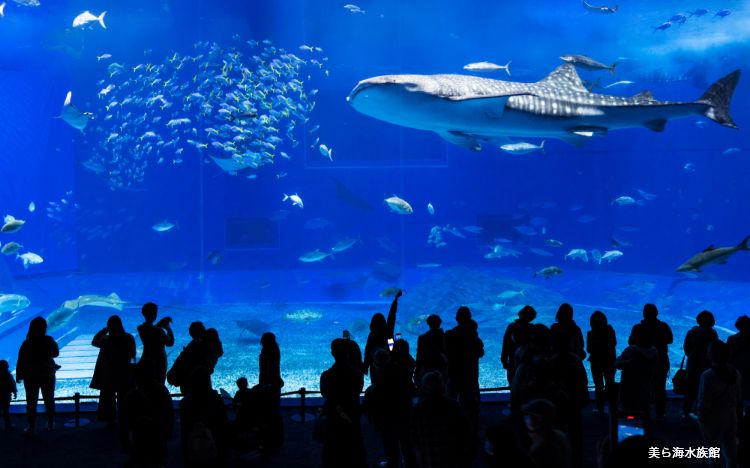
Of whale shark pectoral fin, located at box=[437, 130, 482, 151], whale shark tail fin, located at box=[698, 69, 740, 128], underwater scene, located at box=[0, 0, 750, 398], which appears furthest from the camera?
underwater scene, located at box=[0, 0, 750, 398]

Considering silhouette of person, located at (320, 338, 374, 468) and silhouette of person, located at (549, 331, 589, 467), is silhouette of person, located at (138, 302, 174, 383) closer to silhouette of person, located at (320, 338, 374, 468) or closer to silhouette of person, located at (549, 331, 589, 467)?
silhouette of person, located at (320, 338, 374, 468)

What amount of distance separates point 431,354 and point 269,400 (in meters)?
1.21

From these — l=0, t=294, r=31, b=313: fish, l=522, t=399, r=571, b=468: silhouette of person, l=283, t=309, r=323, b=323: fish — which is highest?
l=0, t=294, r=31, b=313: fish

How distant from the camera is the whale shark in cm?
506

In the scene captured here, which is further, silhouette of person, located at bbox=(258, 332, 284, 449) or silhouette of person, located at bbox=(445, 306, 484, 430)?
silhouette of person, located at bbox=(445, 306, 484, 430)

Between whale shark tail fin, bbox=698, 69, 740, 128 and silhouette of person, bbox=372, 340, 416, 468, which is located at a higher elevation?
whale shark tail fin, bbox=698, 69, 740, 128

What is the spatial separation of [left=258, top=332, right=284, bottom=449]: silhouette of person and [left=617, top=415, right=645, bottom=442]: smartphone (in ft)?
7.39

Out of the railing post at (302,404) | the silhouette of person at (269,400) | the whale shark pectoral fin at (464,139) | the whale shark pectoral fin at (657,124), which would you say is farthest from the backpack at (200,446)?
the whale shark pectoral fin at (657,124)

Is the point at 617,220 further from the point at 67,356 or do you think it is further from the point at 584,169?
the point at 67,356

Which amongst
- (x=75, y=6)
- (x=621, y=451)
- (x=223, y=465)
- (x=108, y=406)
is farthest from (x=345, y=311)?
(x=75, y=6)

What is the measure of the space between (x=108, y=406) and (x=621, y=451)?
4218 mm

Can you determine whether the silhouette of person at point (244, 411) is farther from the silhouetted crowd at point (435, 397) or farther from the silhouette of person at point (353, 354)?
the silhouette of person at point (353, 354)

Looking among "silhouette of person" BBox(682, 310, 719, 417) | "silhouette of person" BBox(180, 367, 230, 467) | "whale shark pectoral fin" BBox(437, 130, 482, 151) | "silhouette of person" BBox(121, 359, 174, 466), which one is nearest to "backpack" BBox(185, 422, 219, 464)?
"silhouette of person" BBox(180, 367, 230, 467)

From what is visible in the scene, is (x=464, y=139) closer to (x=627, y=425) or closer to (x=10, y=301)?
(x=627, y=425)
